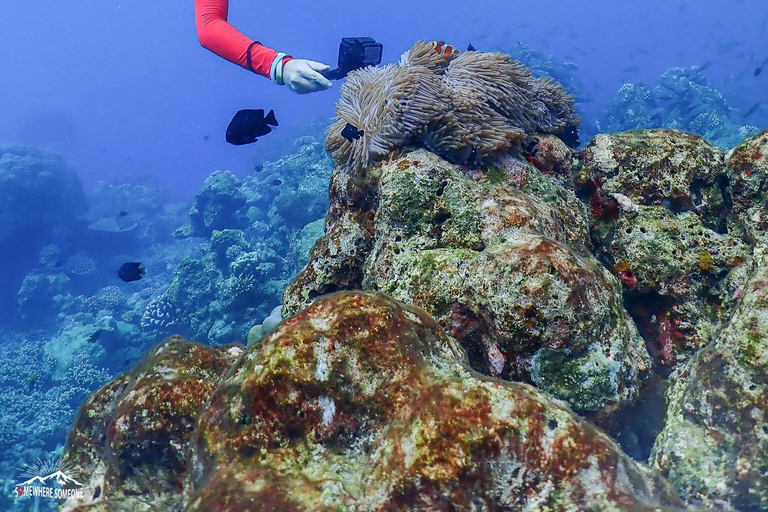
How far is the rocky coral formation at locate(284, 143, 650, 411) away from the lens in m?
2.36

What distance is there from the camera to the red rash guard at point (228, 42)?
447 centimetres

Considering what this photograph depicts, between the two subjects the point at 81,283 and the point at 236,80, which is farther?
the point at 236,80

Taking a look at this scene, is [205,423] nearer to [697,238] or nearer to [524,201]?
[524,201]

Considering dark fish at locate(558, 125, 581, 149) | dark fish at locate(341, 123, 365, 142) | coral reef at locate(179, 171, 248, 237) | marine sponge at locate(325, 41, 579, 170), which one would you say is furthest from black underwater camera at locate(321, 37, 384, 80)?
coral reef at locate(179, 171, 248, 237)

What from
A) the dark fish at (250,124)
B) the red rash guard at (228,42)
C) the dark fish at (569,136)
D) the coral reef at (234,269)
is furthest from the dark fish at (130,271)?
the dark fish at (569,136)

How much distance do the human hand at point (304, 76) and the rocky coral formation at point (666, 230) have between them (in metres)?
2.49

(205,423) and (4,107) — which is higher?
(4,107)

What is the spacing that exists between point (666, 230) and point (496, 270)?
5.19ft

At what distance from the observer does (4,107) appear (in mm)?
98125

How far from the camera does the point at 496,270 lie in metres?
2.46

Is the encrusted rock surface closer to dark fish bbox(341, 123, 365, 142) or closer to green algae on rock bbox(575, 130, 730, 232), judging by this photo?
dark fish bbox(341, 123, 365, 142)

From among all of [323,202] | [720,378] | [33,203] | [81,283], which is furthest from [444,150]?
[33,203]

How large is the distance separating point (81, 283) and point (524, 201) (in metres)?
22.4

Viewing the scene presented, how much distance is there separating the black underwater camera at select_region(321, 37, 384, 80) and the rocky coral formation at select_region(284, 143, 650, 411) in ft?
4.09
